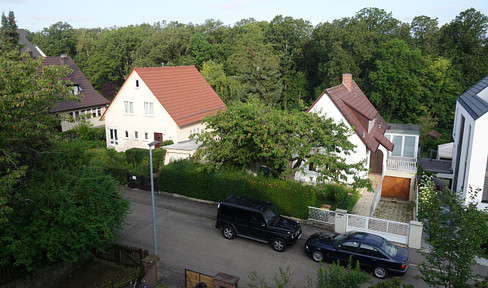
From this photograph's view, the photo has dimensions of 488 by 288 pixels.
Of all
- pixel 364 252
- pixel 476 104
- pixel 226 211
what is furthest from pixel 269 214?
pixel 476 104

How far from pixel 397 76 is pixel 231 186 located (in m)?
33.3

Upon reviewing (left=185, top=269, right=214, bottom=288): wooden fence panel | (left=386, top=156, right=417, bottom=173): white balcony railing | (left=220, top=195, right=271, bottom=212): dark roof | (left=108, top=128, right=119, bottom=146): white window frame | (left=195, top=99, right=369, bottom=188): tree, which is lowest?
(left=185, top=269, right=214, bottom=288): wooden fence panel

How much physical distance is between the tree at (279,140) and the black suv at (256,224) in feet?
9.43

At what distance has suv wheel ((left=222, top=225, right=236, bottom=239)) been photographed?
55.2ft

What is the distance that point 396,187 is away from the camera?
26.5 m

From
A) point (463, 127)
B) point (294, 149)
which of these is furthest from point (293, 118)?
point (463, 127)

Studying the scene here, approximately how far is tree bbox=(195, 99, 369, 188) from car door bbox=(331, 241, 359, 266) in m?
4.30

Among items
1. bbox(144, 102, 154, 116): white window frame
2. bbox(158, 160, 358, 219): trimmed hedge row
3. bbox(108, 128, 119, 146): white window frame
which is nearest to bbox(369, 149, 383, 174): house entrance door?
bbox(158, 160, 358, 219): trimmed hedge row

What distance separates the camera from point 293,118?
19484 millimetres

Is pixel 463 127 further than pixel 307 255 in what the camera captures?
Yes

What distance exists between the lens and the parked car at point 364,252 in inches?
539

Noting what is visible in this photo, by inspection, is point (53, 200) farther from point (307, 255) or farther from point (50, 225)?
point (307, 255)

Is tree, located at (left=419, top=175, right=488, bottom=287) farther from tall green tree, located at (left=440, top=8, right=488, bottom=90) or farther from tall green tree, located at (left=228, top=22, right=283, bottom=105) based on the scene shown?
tall green tree, located at (left=440, top=8, right=488, bottom=90)

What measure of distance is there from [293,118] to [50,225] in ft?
41.0
